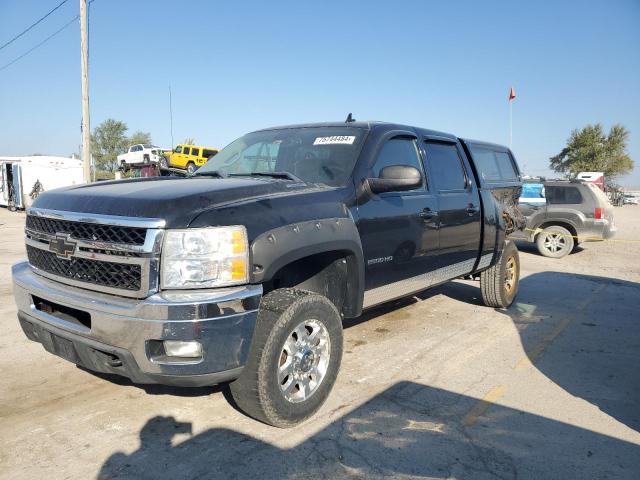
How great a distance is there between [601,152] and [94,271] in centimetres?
5457

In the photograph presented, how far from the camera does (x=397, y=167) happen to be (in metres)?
3.54

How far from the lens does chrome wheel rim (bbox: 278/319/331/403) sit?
2982mm

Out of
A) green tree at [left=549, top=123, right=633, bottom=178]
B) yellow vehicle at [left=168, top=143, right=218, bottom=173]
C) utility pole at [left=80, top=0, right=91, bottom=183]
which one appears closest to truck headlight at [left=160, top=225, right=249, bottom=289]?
utility pole at [left=80, top=0, right=91, bottom=183]


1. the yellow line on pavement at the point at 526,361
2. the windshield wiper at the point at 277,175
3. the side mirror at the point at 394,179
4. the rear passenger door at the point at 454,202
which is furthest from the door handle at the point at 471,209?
the windshield wiper at the point at 277,175

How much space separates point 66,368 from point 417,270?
3.02 metres

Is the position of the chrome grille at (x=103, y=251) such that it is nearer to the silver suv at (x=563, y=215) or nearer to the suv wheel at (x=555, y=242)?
the silver suv at (x=563, y=215)

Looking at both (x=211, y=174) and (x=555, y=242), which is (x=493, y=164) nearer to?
(x=211, y=174)

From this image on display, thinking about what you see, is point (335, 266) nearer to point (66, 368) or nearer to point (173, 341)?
point (173, 341)

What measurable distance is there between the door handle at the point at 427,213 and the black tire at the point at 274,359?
1478 mm

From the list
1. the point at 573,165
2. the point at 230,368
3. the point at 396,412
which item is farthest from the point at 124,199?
the point at 573,165

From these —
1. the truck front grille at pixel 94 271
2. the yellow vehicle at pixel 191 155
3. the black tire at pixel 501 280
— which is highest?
the yellow vehicle at pixel 191 155

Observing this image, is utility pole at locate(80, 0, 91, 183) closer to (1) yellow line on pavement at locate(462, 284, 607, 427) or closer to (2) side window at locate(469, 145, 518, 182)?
(2) side window at locate(469, 145, 518, 182)

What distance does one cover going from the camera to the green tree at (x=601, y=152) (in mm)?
47500

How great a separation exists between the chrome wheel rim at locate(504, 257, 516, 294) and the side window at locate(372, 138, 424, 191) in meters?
2.48
